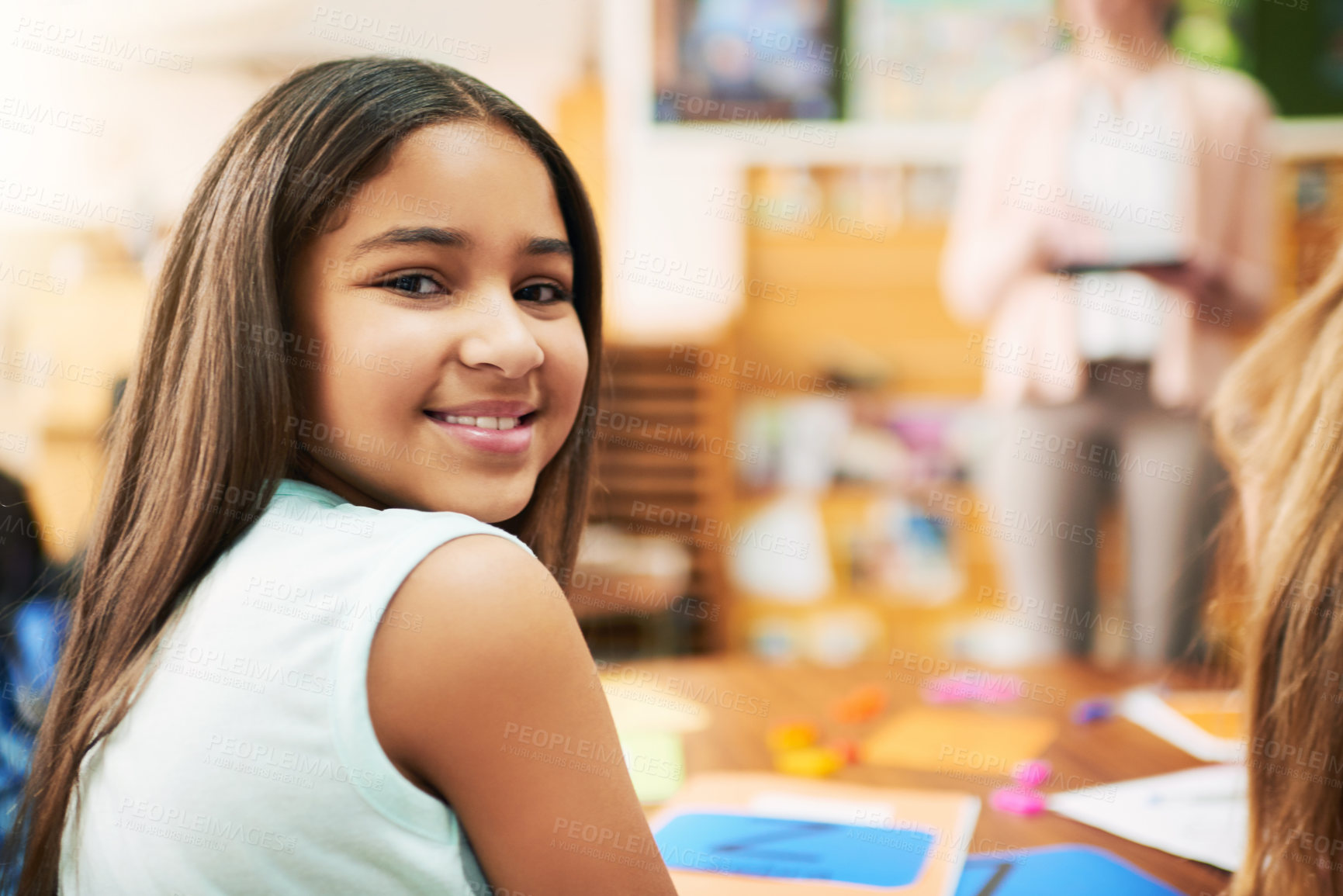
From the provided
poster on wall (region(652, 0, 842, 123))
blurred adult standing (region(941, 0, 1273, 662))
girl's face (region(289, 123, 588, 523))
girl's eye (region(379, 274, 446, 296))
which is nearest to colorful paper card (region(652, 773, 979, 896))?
girl's face (region(289, 123, 588, 523))

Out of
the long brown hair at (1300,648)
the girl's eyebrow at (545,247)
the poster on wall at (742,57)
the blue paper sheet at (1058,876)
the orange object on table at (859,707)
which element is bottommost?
the orange object on table at (859,707)

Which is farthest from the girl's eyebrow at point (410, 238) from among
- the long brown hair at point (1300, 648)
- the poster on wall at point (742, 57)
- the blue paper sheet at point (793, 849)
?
the poster on wall at point (742, 57)

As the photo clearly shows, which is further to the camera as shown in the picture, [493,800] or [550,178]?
[550,178]

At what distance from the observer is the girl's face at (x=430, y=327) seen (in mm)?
568

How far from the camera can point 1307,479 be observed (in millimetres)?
634

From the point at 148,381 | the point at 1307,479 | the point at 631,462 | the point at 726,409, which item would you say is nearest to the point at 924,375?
the point at 726,409

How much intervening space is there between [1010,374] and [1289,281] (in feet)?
6.87

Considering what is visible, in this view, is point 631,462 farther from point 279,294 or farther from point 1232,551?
point 279,294

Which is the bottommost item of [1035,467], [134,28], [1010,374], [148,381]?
[1035,467]

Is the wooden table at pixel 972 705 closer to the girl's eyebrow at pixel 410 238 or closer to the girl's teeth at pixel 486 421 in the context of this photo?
the girl's teeth at pixel 486 421

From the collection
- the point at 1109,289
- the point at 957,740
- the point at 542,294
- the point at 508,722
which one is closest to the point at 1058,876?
the point at 957,740

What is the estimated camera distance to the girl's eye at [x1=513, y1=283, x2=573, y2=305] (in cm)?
64

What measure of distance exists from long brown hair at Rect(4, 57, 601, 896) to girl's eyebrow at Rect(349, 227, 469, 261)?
0.03 meters

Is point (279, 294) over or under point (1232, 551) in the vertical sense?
over
